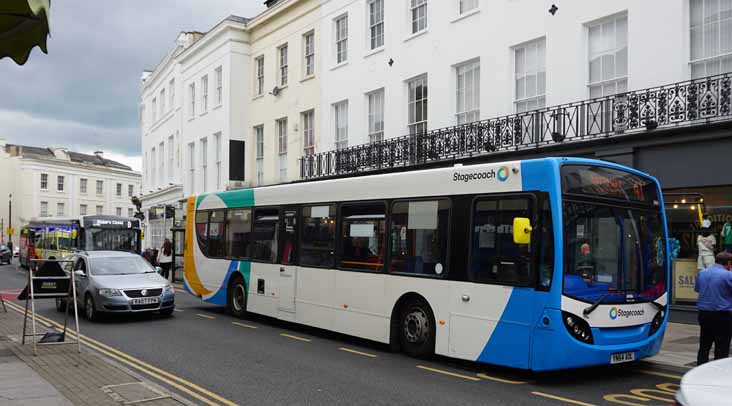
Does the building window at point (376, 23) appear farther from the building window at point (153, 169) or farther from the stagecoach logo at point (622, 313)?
the building window at point (153, 169)

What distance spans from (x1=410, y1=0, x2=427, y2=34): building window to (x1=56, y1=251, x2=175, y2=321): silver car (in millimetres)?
11262

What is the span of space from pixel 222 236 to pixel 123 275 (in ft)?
7.85

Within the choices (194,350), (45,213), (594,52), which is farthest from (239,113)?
(45,213)

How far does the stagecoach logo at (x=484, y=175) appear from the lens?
8711 mm

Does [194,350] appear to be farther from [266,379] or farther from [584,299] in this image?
[584,299]

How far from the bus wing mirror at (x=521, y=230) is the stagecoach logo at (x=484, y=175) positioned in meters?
0.91

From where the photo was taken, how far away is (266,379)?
8438 mm

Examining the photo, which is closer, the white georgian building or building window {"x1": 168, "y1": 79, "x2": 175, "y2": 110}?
building window {"x1": 168, "y1": 79, "x2": 175, "y2": 110}

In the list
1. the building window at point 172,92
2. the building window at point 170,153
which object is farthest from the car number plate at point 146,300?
the building window at point 172,92

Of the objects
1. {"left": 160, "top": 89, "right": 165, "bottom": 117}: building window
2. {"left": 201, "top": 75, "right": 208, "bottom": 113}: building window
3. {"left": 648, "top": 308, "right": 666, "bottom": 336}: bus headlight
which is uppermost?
{"left": 160, "top": 89, "right": 165, "bottom": 117}: building window

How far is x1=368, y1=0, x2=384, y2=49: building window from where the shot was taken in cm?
2252

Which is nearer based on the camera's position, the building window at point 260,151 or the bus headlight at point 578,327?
the bus headlight at point 578,327

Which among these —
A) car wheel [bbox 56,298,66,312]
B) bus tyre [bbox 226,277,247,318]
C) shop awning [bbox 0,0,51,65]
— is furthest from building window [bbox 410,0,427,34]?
shop awning [bbox 0,0,51,65]

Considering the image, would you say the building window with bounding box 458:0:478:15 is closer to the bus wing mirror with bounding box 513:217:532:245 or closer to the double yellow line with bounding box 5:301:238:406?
the bus wing mirror with bounding box 513:217:532:245
